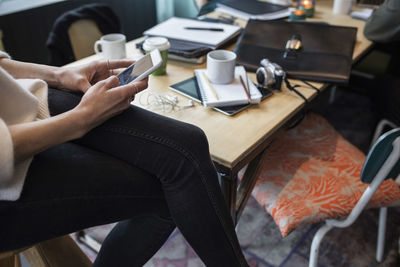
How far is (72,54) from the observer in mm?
1368

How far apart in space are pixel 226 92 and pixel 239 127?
0.15 metres

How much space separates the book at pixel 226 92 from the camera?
0.90 m

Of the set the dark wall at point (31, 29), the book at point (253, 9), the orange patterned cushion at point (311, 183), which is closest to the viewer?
the orange patterned cushion at point (311, 183)

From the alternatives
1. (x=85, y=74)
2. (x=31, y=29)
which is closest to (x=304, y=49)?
(x=85, y=74)

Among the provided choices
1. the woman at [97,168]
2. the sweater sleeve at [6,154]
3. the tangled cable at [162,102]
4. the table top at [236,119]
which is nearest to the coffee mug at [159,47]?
the table top at [236,119]

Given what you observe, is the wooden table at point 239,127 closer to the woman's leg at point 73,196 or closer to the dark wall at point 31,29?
the woman's leg at point 73,196

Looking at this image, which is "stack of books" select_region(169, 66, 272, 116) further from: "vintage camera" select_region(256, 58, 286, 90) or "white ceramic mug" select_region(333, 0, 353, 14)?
"white ceramic mug" select_region(333, 0, 353, 14)

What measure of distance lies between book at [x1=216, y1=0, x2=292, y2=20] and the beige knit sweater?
99cm

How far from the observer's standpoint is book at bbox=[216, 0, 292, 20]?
148 centimetres

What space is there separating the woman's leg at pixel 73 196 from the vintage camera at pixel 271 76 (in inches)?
16.9

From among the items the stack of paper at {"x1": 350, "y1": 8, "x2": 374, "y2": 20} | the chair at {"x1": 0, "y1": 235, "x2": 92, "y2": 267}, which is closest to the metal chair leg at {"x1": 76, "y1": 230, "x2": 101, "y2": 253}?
the chair at {"x1": 0, "y1": 235, "x2": 92, "y2": 267}

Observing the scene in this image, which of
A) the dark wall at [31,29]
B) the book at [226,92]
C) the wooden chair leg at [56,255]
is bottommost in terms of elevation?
the wooden chair leg at [56,255]

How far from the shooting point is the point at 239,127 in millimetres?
831

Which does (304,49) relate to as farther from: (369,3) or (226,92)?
(369,3)
